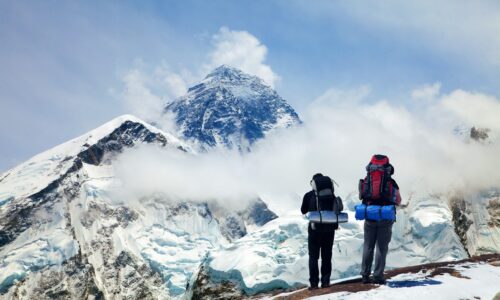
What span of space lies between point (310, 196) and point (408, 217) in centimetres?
16345

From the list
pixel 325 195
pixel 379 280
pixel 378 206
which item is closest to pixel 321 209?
pixel 325 195

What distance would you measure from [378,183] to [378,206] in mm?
764

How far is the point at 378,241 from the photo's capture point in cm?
1781

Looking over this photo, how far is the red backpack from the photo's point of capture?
57.2ft

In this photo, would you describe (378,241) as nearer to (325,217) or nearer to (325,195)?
(325,217)

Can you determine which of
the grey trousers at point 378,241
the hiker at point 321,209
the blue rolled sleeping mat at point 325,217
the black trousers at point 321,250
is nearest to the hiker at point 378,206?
the grey trousers at point 378,241

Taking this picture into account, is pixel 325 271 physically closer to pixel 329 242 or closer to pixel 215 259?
pixel 329 242

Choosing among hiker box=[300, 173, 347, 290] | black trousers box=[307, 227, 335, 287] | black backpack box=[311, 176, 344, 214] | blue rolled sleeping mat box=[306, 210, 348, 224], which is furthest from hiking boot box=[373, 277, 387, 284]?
black backpack box=[311, 176, 344, 214]

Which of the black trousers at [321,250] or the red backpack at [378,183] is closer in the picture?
the red backpack at [378,183]

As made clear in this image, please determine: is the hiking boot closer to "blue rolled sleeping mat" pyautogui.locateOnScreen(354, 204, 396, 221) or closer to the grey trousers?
the grey trousers

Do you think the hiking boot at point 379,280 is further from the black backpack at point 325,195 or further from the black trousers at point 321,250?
the black backpack at point 325,195

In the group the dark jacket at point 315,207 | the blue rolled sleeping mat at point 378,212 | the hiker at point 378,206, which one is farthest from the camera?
the dark jacket at point 315,207

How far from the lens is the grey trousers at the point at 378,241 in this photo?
17594mm

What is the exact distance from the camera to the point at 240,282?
5098 inches
